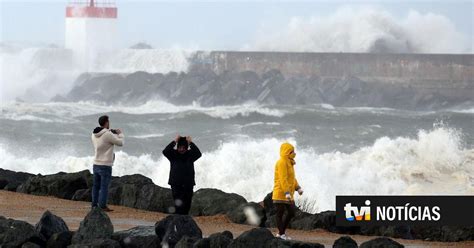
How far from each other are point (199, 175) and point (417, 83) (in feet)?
97.6

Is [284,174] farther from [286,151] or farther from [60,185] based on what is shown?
[60,185]

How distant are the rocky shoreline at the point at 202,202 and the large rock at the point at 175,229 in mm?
1906

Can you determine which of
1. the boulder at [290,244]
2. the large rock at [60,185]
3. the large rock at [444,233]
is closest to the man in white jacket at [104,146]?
the large rock at [60,185]

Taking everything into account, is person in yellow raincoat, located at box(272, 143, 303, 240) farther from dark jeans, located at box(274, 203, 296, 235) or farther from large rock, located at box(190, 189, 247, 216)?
large rock, located at box(190, 189, 247, 216)

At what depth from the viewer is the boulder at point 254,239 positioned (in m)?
9.44

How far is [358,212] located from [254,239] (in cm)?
209

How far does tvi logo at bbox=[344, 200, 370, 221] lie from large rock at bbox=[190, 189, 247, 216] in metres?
1.64

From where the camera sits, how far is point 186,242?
31.7 ft

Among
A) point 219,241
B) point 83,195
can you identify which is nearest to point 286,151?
point 219,241

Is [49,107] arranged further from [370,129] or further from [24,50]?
[24,50]

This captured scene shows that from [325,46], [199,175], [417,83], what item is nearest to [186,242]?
[199,175]

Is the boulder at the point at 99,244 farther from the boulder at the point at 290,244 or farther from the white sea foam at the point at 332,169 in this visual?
the white sea foam at the point at 332,169

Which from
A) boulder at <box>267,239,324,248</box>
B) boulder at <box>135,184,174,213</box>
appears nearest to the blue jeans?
boulder at <box>135,184,174,213</box>

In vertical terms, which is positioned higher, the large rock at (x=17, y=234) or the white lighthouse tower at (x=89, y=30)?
the white lighthouse tower at (x=89, y=30)
